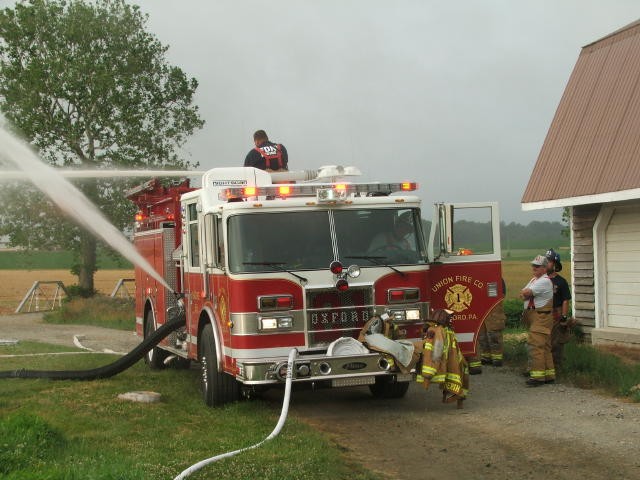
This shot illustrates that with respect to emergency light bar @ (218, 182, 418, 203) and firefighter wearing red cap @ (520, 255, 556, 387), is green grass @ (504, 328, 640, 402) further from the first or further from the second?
emergency light bar @ (218, 182, 418, 203)

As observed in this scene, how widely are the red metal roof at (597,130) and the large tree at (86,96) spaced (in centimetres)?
1380

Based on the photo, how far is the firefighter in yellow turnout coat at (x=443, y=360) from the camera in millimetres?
8781

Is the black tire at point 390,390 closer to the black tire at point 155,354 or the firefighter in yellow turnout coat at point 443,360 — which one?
the firefighter in yellow turnout coat at point 443,360

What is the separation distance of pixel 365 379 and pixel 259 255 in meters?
1.65

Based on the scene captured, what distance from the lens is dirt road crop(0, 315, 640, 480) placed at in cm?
682

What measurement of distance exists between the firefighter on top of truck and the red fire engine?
831 mm

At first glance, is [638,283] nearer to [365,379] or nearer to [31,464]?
[365,379]

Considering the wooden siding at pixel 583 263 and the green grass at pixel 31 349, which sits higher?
the wooden siding at pixel 583 263

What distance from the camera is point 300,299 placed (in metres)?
8.80

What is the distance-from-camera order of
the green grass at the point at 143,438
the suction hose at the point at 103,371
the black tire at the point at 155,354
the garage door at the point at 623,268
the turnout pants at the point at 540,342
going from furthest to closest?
the black tire at the point at 155,354 → the garage door at the point at 623,268 → the suction hose at the point at 103,371 → the turnout pants at the point at 540,342 → the green grass at the point at 143,438

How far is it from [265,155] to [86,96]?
47.8 ft

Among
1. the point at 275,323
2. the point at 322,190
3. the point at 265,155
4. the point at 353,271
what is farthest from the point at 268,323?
the point at 265,155

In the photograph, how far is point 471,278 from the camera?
9.66m

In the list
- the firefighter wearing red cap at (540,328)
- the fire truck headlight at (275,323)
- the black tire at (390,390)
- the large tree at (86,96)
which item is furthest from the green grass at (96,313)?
the fire truck headlight at (275,323)
